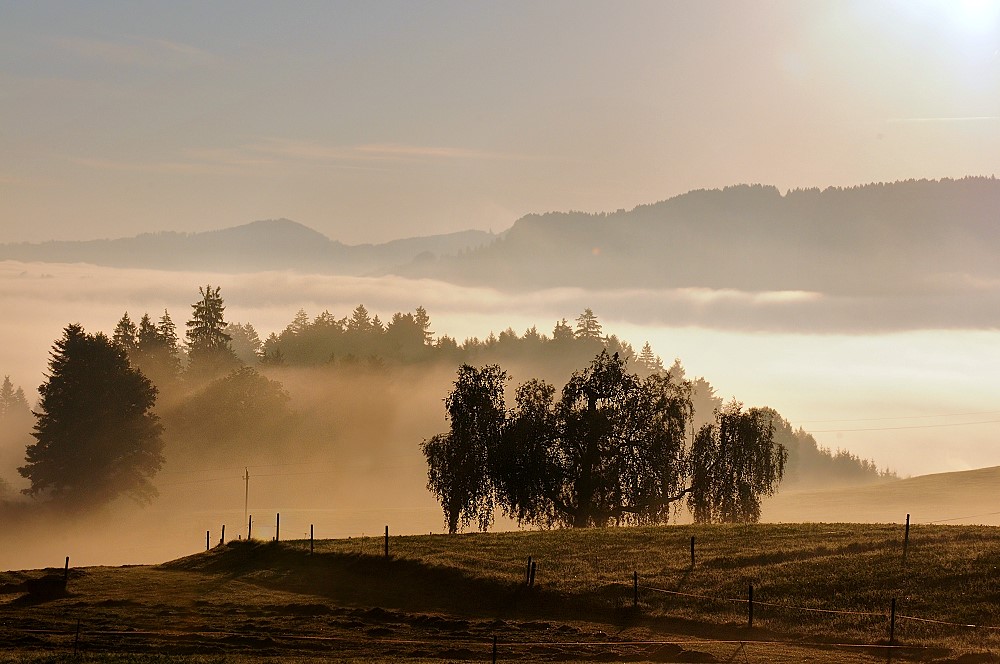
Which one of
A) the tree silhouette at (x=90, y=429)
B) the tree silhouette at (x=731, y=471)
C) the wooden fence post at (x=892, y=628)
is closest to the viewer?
the wooden fence post at (x=892, y=628)

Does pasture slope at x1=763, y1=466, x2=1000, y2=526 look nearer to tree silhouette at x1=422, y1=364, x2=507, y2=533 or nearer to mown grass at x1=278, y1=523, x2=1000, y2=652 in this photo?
tree silhouette at x1=422, y1=364, x2=507, y2=533

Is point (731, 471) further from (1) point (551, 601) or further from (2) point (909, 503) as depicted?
(2) point (909, 503)

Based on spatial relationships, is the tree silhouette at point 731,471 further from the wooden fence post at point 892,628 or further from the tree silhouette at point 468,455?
the wooden fence post at point 892,628

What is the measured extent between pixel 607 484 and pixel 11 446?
13561cm

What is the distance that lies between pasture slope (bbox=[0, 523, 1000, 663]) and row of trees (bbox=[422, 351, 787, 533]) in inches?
891

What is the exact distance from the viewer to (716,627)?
48156mm

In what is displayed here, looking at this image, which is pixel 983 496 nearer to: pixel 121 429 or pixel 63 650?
pixel 121 429

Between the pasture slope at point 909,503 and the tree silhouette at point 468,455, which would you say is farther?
the pasture slope at point 909,503

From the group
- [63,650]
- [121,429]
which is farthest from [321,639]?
[121,429]

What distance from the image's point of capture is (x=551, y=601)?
54812mm

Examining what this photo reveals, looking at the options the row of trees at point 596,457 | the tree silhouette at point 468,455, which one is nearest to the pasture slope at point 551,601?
the row of trees at point 596,457

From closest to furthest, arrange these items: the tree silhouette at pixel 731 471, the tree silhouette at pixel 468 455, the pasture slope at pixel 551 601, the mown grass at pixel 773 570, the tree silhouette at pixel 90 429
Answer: the pasture slope at pixel 551 601 → the mown grass at pixel 773 570 → the tree silhouette at pixel 468 455 → the tree silhouette at pixel 731 471 → the tree silhouette at pixel 90 429

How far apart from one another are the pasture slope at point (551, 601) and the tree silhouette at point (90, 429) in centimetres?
6991

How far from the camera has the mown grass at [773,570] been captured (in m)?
47.1
